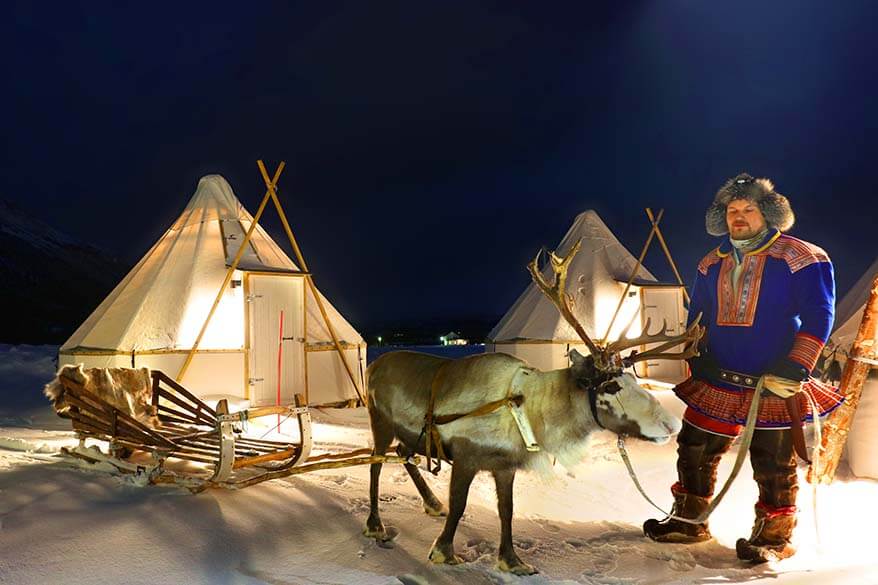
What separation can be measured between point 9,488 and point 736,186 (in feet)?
17.5

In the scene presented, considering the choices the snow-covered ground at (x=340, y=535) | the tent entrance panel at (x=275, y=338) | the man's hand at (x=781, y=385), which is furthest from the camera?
the tent entrance panel at (x=275, y=338)

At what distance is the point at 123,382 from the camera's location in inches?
227

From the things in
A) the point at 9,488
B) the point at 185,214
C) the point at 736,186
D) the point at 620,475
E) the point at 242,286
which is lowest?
the point at 620,475

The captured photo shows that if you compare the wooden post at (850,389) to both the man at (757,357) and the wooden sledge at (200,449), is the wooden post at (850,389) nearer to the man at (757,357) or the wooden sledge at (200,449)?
the man at (757,357)

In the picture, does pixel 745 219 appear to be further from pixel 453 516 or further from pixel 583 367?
pixel 453 516

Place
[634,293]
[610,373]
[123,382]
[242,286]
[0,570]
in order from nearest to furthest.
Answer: [0,570] → [610,373] → [123,382] → [242,286] → [634,293]

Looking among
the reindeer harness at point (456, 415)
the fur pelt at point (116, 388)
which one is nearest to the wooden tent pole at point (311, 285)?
the fur pelt at point (116, 388)

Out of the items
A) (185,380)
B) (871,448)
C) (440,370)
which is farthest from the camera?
(185,380)

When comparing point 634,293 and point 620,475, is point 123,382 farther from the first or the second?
point 634,293

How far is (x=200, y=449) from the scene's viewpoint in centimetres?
482

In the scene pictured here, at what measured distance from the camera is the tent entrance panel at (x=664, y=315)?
13078mm

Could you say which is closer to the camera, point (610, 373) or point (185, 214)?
point (610, 373)

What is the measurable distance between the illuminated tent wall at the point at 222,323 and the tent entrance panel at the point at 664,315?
6352 millimetres

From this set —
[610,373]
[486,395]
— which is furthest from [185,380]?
[610,373]
